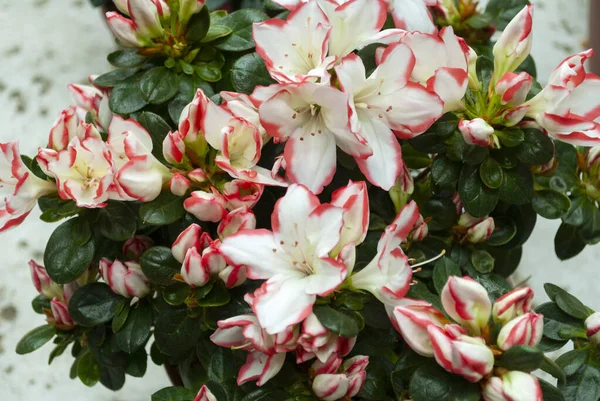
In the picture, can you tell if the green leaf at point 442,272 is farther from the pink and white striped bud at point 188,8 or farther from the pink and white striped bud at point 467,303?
the pink and white striped bud at point 188,8

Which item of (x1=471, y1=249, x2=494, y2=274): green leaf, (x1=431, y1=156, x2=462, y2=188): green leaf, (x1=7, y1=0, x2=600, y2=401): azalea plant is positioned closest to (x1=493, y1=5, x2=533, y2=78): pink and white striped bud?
(x1=7, y1=0, x2=600, y2=401): azalea plant

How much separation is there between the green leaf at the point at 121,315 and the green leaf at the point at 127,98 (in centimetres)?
22

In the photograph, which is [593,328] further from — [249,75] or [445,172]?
[249,75]

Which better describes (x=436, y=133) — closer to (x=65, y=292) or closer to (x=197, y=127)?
(x=197, y=127)

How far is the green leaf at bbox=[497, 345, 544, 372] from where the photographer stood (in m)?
0.64

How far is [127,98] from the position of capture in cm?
89

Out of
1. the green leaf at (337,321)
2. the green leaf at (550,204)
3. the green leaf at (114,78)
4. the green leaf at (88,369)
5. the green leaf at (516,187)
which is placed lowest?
the green leaf at (88,369)

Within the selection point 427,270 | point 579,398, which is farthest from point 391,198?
point 579,398

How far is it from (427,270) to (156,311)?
12.5 inches

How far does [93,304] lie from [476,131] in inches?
18.9

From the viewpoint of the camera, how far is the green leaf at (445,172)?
838 mm

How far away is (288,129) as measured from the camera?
74cm

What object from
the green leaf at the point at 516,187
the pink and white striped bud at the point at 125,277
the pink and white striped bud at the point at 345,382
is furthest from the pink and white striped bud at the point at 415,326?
the pink and white striped bud at the point at 125,277

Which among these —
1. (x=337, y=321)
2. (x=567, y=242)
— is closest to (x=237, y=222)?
(x=337, y=321)
